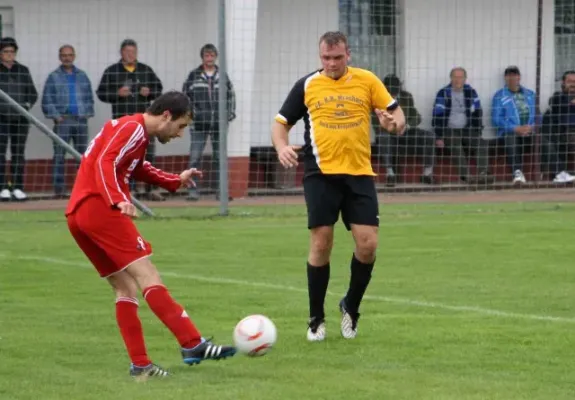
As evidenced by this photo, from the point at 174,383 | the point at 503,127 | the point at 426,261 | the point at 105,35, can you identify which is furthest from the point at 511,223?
the point at 174,383

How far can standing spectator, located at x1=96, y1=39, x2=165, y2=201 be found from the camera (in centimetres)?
1917

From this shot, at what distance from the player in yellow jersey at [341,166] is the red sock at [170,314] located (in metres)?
1.52

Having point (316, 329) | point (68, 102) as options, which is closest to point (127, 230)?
point (316, 329)

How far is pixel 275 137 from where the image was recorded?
9.41 metres

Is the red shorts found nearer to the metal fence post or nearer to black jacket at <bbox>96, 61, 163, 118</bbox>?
the metal fence post

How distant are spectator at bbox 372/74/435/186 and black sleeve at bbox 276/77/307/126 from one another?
1099cm

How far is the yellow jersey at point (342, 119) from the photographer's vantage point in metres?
9.23

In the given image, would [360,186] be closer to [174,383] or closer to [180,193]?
[174,383]

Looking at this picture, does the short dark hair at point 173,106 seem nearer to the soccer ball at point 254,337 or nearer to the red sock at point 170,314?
the red sock at point 170,314

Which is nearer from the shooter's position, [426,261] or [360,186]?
[360,186]

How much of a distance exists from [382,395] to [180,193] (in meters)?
12.9

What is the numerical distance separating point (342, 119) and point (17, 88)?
Answer: 10674mm

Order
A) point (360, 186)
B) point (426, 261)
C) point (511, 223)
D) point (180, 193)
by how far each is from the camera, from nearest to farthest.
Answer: point (360, 186) < point (426, 261) < point (511, 223) < point (180, 193)

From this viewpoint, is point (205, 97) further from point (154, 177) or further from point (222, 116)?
point (154, 177)
